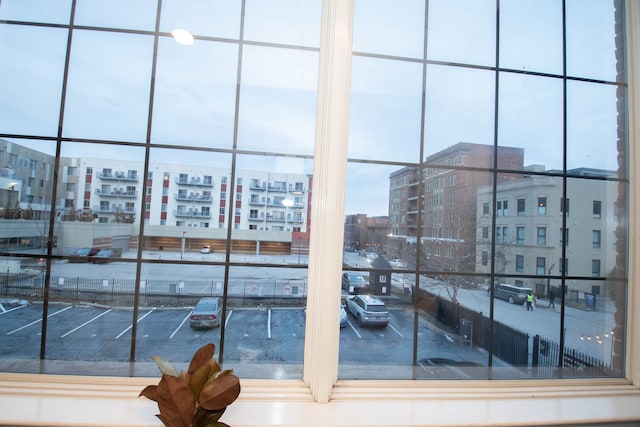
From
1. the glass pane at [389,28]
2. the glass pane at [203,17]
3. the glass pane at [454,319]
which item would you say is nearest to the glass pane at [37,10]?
the glass pane at [203,17]

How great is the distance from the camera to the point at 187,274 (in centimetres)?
150

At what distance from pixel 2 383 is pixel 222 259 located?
0.92m

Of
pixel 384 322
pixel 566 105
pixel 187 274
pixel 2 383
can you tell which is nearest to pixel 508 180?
pixel 566 105

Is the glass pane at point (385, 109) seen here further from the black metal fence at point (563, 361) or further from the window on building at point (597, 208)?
the black metal fence at point (563, 361)

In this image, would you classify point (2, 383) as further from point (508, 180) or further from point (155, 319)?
point (508, 180)

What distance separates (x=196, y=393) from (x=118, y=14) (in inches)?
84.3

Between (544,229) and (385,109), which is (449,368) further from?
(385,109)

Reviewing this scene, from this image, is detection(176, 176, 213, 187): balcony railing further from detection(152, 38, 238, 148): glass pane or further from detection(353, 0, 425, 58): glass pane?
detection(353, 0, 425, 58): glass pane

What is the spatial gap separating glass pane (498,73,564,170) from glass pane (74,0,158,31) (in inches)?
92.3

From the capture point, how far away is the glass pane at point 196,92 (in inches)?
61.2

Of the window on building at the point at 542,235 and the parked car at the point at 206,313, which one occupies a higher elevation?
the window on building at the point at 542,235

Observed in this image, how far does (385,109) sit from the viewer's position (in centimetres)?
167

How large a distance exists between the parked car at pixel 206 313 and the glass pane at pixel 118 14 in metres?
1.73

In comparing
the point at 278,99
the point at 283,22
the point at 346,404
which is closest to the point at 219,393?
the point at 346,404
